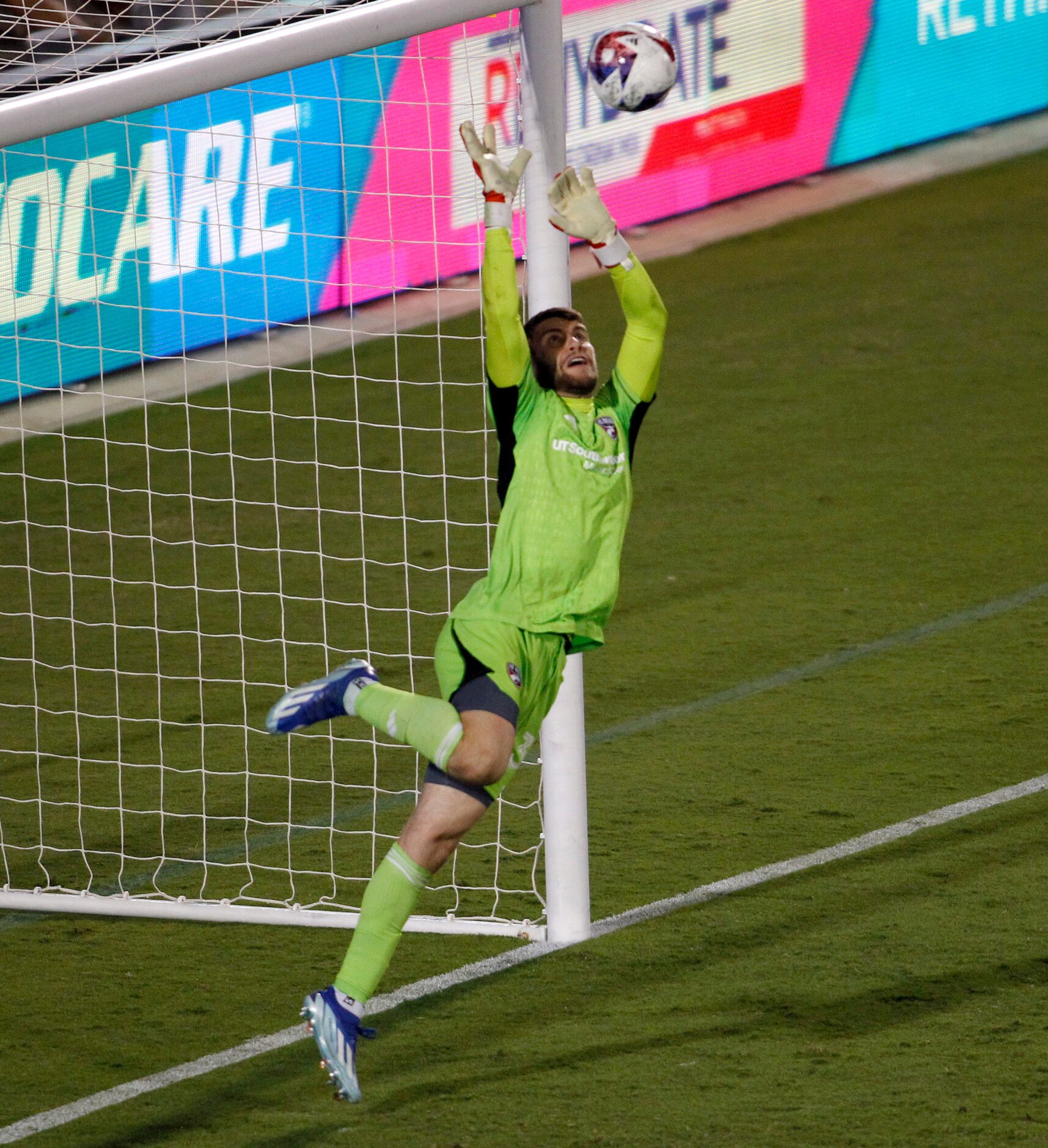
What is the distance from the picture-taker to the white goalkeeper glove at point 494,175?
4.23 meters

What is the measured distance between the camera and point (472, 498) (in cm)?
943

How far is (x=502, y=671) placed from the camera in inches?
164

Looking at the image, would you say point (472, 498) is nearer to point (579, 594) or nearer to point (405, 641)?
point (405, 641)

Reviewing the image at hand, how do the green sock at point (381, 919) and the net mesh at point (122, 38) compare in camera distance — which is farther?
the net mesh at point (122, 38)

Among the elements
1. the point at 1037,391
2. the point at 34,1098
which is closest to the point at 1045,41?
the point at 1037,391

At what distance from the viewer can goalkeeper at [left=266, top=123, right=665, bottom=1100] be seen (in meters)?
4.11

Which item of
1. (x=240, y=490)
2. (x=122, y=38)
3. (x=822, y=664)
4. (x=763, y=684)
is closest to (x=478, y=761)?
(x=763, y=684)

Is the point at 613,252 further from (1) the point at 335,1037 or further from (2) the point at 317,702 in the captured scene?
(1) the point at 335,1037

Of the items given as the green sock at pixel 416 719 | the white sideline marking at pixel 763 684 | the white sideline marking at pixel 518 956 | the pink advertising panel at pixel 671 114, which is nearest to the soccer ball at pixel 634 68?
the green sock at pixel 416 719

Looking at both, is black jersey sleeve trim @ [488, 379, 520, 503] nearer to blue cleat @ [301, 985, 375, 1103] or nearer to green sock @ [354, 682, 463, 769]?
green sock @ [354, 682, 463, 769]

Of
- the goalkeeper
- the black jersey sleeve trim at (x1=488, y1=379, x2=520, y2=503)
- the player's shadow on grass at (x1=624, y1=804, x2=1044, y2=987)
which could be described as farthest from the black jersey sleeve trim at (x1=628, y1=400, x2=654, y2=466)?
the player's shadow on grass at (x1=624, y1=804, x2=1044, y2=987)

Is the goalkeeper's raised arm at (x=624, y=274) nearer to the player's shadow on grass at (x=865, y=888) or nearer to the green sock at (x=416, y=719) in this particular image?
the green sock at (x=416, y=719)

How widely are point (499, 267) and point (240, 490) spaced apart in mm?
5615

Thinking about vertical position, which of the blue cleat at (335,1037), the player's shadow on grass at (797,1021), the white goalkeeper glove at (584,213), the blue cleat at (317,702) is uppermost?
the white goalkeeper glove at (584,213)
